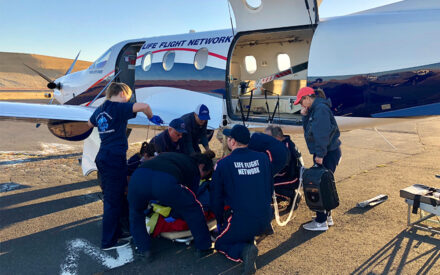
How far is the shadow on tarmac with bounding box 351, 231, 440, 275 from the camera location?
3.45 meters

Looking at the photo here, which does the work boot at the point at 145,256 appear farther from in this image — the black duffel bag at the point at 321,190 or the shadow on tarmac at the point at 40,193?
the shadow on tarmac at the point at 40,193

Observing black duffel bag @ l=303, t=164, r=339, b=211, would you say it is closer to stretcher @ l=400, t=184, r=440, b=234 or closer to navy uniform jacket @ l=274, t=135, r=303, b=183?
navy uniform jacket @ l=274, t=135, r=303, b=183

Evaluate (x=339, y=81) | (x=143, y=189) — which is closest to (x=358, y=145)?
(x=339, y=81)

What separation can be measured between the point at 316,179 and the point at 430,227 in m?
1.82

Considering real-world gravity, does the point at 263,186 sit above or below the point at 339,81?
below

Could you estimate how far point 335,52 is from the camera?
5512 mm

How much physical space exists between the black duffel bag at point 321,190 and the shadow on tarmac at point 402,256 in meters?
0.76

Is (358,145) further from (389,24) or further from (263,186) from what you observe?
(263,186)

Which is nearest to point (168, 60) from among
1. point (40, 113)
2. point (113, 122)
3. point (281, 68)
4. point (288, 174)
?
point (281, 68)

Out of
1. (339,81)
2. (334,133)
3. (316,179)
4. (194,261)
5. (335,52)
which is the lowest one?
(194,261)

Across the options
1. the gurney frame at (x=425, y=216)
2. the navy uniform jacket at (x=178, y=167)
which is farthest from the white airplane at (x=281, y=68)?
the navy uniform jacket at (x=178, y=167)

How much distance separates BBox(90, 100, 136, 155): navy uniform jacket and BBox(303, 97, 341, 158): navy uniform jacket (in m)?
2.38

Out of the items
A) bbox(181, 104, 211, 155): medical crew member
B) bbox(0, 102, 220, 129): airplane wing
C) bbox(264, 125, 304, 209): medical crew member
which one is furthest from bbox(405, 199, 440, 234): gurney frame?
bbox(0, 102, 220, 129): airplane wing

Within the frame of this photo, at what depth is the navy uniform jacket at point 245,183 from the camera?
135 inches
